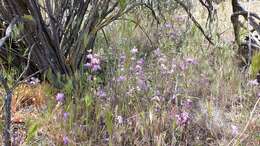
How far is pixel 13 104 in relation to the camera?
2.15 m

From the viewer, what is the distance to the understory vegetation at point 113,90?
1844 millimetres

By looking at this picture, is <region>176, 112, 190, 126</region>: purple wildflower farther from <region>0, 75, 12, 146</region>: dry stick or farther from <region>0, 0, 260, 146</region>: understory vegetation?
<region>0, 75, 12, 146</region>: dry stick

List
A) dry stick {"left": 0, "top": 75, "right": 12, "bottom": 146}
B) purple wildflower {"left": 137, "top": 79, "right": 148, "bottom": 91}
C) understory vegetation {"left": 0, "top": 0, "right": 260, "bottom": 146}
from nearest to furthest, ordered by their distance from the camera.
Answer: dry stick {"left": 0, "top": 75, "right": 12, "bottom": 146} → understory vegetation {"left": 0, "top": 0, "right": 260, "bottom": 146} → purple wildflower {"left": 137, "top": 79, "right": 148, "bottom": 91}

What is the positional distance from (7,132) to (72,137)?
0.37 meters

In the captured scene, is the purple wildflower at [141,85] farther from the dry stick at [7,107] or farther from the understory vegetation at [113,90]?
the dry stick at [7,107]

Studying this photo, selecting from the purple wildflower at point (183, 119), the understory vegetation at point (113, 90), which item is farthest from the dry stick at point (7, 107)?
the purple wildflower at point (183, 119)

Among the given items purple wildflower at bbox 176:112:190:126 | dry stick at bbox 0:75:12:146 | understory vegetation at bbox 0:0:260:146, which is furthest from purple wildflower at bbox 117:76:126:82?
dry stick at bbox 0:75:12:146

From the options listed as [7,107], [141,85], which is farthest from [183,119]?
[7,107]

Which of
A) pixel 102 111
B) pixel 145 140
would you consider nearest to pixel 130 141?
pixel 145 140

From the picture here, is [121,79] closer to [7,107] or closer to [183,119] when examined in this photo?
[183,119]

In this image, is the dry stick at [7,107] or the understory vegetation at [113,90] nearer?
the dry stick at [7,107]

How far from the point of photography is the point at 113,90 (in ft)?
6.90

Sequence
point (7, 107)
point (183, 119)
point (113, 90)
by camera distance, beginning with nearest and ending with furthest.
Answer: point (7, 107), point (183, 119), point (113, 90)

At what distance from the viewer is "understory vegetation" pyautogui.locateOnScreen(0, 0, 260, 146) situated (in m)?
1.84
